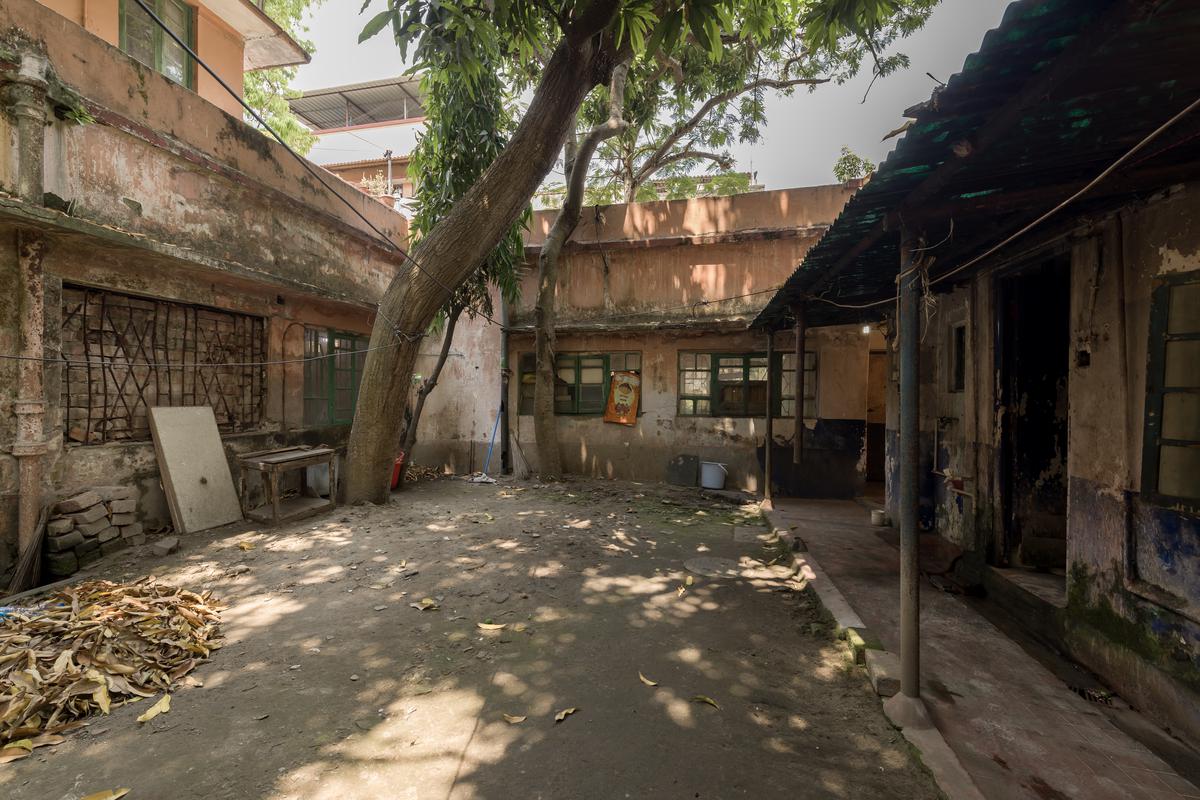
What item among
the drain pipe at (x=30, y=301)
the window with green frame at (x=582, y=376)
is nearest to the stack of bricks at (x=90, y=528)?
the drain pipe at (x=30, y=301)

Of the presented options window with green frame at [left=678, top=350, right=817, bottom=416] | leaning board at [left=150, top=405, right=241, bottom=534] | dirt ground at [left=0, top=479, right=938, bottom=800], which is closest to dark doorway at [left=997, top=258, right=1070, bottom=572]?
dirt ground at [left=0, top=479, right=938, bottom=800]

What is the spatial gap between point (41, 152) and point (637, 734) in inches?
290

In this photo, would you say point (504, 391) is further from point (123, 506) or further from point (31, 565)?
point (31, 565)

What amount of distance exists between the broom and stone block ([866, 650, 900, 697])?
7319 millimetres

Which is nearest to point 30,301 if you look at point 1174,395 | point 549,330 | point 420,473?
point 420,473

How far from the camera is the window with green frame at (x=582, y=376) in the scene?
36.5ft

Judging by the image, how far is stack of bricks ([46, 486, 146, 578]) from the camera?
5.23m

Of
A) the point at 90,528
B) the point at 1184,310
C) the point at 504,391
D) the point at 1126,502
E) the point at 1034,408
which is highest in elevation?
the point at 1184,310

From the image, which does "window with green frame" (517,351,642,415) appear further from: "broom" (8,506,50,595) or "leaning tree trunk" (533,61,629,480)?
"broom" (8,506,50,595)

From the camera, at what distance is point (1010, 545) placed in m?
4.92

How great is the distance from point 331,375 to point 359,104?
679 inches

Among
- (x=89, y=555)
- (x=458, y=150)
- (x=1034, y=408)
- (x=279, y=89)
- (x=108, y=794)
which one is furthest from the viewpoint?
(x=279, y=89)

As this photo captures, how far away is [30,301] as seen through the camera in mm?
5184

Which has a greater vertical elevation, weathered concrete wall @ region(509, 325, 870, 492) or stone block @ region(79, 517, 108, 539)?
weathered concrete wall @ region(509, 325, 870, 492)
